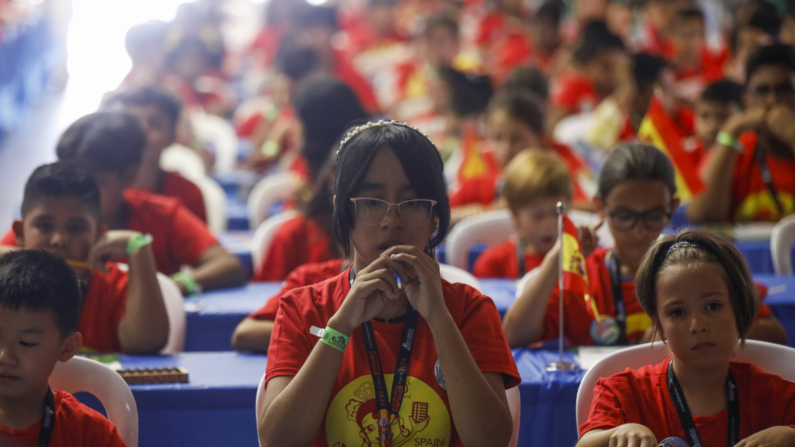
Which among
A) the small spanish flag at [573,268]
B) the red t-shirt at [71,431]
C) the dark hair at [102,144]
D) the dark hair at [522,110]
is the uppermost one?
the dark hair at [522,110]

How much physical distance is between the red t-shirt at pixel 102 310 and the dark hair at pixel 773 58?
3681 mm

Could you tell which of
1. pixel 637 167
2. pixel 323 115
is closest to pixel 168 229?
pixel 323 115

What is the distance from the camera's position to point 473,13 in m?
12.3

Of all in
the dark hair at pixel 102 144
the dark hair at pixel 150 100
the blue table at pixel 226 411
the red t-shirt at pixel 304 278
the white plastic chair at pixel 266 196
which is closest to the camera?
the blue table at pixel 226 411

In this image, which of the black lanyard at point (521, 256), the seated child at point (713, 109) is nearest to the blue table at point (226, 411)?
the black lanyard at point (521, 256)

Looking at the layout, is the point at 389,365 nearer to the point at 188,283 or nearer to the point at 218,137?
the point at 188,283

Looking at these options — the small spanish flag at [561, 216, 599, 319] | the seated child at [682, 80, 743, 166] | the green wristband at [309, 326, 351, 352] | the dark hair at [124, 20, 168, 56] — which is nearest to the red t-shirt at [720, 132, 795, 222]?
the seated child at [682, 80, 743, 166]

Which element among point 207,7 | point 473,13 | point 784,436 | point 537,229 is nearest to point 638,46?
point 473,13

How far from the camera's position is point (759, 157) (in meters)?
4.66

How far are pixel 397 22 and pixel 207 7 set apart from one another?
9.73 feet

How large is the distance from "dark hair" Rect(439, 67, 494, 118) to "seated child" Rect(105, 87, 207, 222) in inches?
106

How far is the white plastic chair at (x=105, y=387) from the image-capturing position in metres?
2.08

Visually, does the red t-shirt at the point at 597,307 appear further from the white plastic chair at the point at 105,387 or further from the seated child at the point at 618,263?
the white plastic chair at the point at 105,387

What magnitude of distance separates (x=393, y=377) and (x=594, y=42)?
6.92 metres
